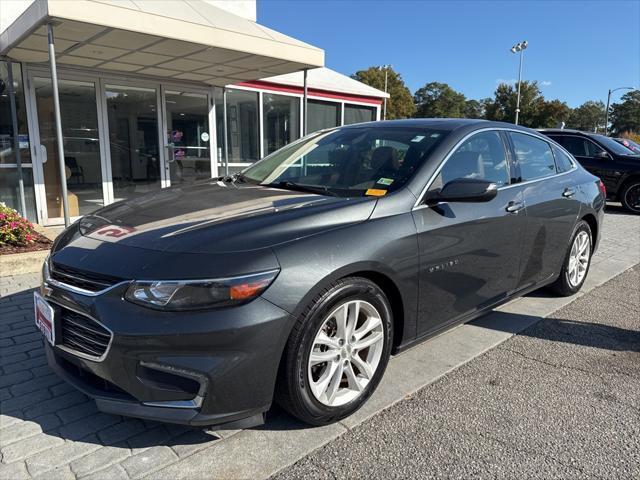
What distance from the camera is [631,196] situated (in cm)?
1116

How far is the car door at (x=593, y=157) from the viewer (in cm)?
1123

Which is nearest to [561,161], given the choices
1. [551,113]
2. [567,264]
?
[567,264]

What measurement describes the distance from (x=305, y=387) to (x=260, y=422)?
0.89 feet

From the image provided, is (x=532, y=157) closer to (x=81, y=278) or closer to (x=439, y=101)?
(x=81, y=278)

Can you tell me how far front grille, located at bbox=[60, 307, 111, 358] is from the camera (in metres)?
2.21

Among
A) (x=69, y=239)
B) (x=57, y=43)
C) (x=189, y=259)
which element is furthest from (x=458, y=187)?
(x=57, y=43)

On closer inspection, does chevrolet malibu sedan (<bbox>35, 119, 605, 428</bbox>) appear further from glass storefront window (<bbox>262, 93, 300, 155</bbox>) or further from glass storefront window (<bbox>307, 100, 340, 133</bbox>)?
glass storefront window (<bbox>307, 100, 340, 133</bbox>)

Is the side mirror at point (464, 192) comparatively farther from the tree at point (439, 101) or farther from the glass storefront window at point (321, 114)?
the tree at point (439, 101)

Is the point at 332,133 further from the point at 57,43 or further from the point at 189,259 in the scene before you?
the point at 57,43

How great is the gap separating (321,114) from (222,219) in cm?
1087

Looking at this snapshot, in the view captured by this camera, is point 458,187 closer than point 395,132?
Yes

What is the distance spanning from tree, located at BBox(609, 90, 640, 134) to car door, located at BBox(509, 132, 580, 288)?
261ft

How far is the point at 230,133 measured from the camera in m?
11.0

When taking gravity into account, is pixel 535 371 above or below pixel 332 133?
below
